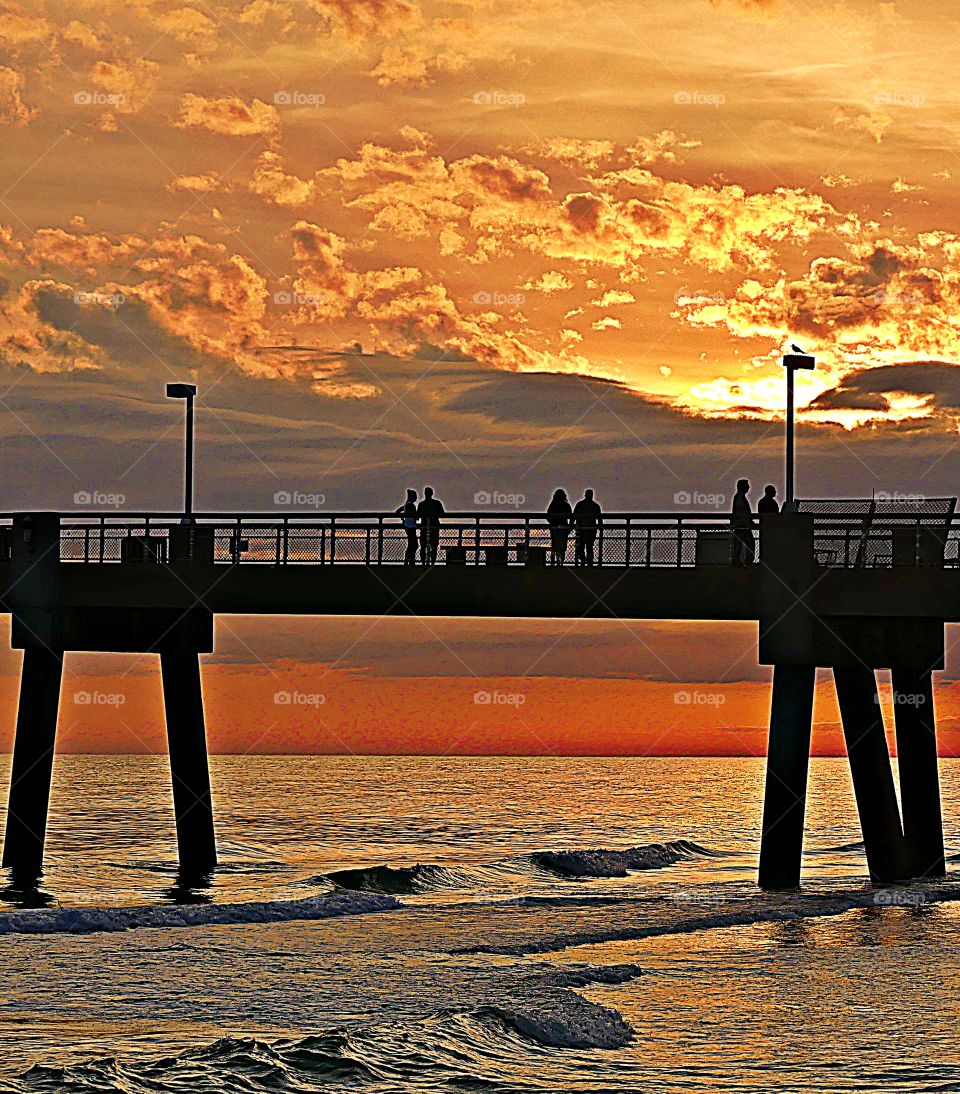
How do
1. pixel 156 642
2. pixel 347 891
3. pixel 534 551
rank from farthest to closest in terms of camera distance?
pixel 347 891
pixel 156 642
pixel 534 551

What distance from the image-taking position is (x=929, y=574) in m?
32.6

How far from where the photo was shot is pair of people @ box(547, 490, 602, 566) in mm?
33938

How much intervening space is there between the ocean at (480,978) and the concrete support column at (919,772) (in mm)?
942

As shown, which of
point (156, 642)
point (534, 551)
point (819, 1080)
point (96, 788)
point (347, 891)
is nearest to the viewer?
point (819, 1080)

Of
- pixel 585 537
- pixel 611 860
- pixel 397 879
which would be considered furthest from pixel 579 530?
pixel 611 860

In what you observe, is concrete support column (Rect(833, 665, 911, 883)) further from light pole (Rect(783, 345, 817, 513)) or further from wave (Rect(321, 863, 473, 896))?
wave (Rect(321, 863, 473, 896))

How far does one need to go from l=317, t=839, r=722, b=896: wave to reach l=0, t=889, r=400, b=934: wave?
4.85 m

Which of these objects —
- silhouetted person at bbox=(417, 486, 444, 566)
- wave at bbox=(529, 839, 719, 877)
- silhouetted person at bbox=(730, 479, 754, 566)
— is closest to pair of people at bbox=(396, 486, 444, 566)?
silhouetted person at bbox=(417, 486, 444, 566)

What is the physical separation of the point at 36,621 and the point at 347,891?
11885 mm

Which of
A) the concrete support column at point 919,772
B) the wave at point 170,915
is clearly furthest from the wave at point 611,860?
the concrete support column at point 919,772

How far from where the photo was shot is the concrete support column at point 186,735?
38.0m

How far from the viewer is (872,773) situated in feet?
121

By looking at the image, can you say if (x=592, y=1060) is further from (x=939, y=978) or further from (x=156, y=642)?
(x=156, y=642)

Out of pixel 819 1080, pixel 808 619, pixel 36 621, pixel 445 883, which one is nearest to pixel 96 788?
pixel 445 883
